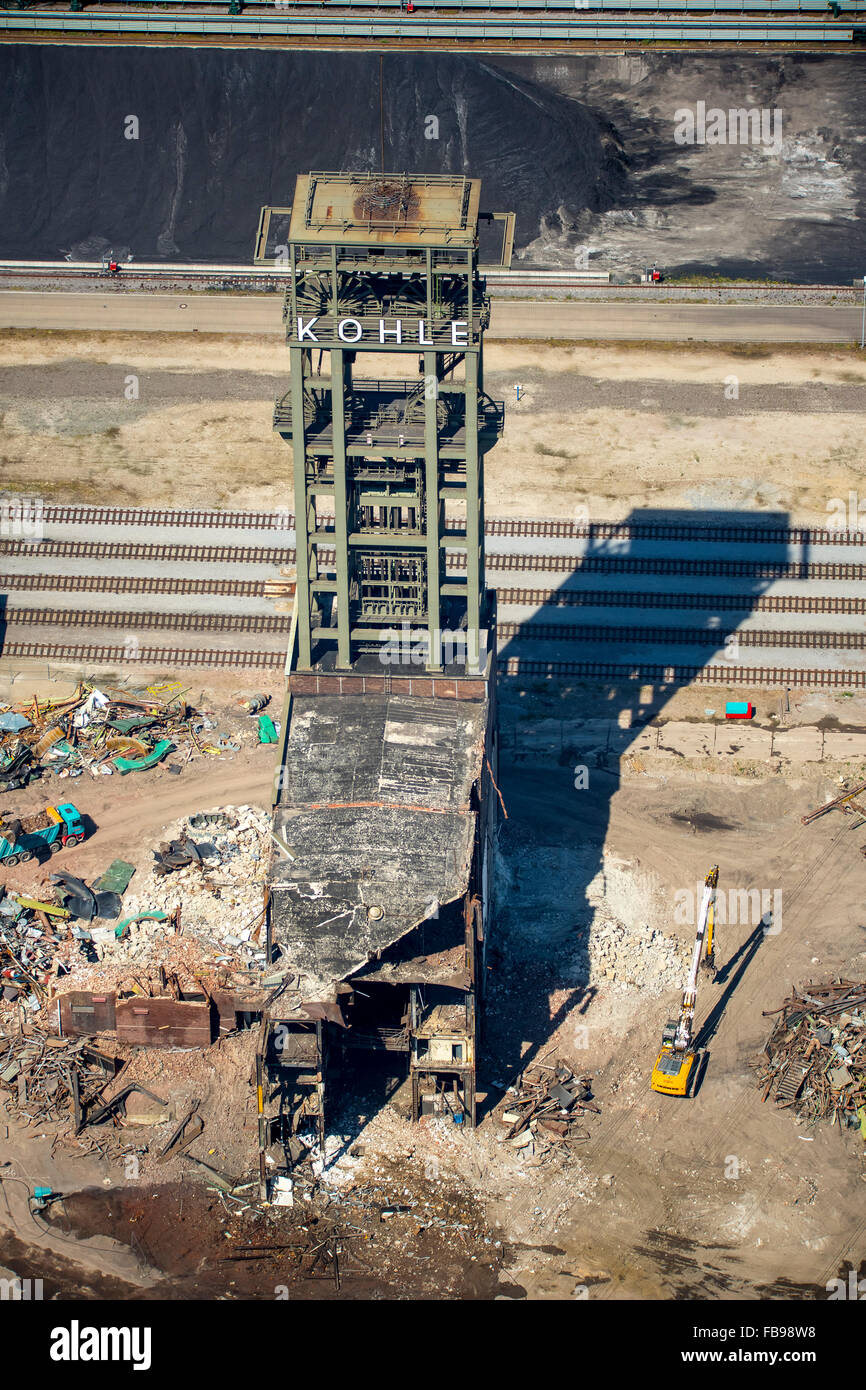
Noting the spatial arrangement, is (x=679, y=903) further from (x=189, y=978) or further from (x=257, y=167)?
(x=257, y=167)

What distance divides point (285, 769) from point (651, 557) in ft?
95.2

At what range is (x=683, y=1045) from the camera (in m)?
56.8

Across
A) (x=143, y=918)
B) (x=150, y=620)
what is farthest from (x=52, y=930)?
(x=150, y=620)

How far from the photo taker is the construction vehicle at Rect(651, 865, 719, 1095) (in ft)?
184

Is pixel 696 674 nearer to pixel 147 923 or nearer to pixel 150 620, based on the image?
pixel 150 620

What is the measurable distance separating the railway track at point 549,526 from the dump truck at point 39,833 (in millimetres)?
19529

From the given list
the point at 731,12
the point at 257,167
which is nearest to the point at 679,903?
the point at 257,167

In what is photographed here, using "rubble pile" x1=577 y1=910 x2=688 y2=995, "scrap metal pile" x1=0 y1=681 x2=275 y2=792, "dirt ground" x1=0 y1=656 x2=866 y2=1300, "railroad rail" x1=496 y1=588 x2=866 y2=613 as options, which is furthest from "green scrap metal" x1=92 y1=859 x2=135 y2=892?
"railroad rail" x1=496 y1=588 x2=866 y2=613

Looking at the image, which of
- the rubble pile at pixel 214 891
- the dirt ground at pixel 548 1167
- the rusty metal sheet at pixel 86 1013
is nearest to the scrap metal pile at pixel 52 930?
the rubble pile at pixel 214 891

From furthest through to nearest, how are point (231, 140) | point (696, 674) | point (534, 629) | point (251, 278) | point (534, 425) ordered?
1. point (231, 140)
2. point (251, 278)
3. point (534, 425)
4. point (534, 629)
5. point (696, 674)

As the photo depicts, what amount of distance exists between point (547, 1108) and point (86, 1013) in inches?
582

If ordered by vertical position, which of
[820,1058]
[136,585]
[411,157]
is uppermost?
[411,157]

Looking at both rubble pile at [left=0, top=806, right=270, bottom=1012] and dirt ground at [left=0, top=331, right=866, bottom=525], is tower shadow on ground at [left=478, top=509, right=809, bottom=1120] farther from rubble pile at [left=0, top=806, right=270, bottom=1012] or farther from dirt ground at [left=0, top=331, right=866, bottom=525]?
rubble pile at [left=0, top=806, right=270, bottom=1012]

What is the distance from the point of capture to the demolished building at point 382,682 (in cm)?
5328
